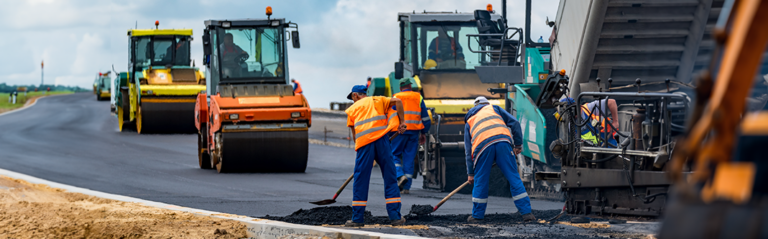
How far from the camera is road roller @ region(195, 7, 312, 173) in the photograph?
495 inches

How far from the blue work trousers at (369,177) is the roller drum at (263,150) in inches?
211

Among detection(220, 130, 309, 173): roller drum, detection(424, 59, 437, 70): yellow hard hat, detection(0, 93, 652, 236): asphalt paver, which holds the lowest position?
detection(0, 93, 652, 236): asphalt paver

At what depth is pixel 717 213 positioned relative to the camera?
219cm

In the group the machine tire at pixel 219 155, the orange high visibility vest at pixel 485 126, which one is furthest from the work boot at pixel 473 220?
the machine tire at pixel 219 155

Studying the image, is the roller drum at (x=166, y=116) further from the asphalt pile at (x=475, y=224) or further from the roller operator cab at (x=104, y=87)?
the roller operator cab at (x=104, y=87)

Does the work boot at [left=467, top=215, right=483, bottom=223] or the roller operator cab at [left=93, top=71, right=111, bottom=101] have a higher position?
the roller operator cab at [left=93, top=71, right=111, bottom=101]

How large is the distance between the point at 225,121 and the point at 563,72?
5915mm

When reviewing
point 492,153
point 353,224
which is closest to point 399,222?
point 353,224

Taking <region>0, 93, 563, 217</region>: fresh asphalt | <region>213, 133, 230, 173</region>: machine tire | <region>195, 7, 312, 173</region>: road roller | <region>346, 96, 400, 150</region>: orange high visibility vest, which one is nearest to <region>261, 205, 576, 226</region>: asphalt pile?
<region>0, 93, 563, 217</region>: fresh asphalt

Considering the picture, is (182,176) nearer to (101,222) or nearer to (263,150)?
(263,150)

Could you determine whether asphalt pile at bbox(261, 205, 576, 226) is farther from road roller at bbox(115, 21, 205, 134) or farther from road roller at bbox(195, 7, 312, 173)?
road roller at bbox(115, 21, 205, 134)

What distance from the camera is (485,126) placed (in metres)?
7.88

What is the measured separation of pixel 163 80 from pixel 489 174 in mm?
13389

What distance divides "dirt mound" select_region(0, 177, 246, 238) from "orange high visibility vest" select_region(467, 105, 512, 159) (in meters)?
2.49
